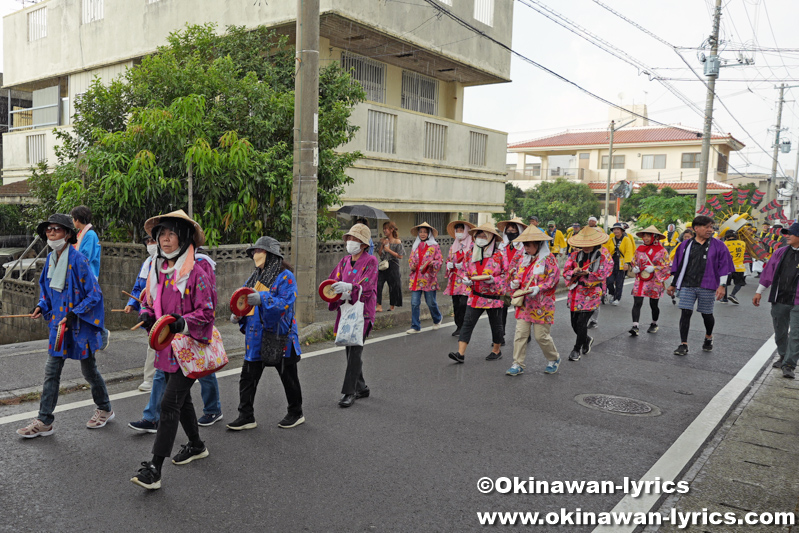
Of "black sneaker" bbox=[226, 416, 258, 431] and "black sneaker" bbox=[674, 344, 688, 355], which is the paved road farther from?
"black sneaker" bbox=[674, 344, 688, 355]

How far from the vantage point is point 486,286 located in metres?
8.09

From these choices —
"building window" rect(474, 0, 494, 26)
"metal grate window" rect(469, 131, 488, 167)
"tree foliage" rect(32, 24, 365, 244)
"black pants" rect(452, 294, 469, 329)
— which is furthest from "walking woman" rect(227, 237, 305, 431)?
"building window" rect(474, 0, 494, 26)

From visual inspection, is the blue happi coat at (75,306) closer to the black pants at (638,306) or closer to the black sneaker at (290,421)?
the black sneaker at (290,421)

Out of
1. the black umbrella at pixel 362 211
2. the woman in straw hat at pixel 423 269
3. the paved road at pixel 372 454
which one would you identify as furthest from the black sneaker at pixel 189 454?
the black umbrella at pixel 362 211

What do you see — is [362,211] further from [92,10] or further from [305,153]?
[92,10]

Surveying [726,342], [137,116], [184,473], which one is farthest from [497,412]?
[137,116]

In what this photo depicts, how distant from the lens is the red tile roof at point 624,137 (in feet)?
153

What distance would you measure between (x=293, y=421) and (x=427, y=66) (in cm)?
1334

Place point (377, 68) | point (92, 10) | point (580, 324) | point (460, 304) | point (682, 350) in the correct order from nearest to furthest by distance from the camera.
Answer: point (580, 324) → point (682, 350) → point (460, 304) → point (377, 68) → point (92, 10)

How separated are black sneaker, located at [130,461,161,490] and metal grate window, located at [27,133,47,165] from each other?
15.9 m

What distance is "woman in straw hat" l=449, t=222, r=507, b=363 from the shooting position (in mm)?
8023

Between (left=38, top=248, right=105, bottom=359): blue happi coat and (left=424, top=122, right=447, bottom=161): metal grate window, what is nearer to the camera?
(left=38, top=248, right=105, bottom=359): blue happi coat

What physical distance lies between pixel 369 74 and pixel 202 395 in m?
12.1

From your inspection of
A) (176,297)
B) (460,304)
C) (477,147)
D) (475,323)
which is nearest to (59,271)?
(176,297)
